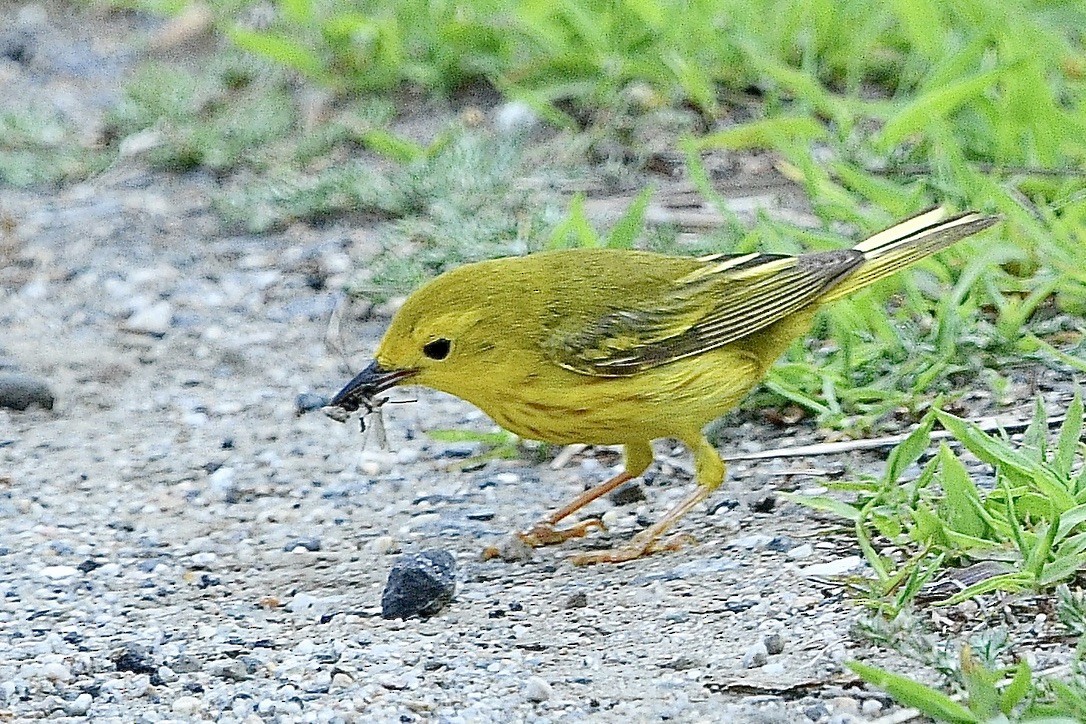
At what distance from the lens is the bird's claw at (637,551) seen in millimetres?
3951

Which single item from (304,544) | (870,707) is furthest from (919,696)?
(304,544)

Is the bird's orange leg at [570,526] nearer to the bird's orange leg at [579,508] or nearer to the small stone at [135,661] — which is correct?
the bird's orange leg at [579,508]

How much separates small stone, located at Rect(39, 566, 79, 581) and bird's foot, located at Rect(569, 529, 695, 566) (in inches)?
46.5

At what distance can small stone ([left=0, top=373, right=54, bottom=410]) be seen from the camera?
5016 millimetres

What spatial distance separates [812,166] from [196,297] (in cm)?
213

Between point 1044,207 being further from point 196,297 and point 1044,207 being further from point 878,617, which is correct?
point 196,297

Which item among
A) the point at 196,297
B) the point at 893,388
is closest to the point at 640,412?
the point at 893,388

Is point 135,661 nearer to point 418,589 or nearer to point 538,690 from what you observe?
point 418,589

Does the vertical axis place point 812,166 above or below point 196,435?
above

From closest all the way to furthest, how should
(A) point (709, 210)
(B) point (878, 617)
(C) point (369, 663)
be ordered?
(B) point (878, 617) → (C) point (369, 663) → (A) point (709, 210)

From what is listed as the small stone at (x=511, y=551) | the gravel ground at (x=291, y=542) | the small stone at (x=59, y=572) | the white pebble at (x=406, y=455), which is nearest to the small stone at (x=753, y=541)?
the gravel ground at (x=291, y=542)

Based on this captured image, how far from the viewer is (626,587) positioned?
12.3 ft

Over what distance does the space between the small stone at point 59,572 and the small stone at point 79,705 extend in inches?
27.9

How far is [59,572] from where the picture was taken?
3.99 m
